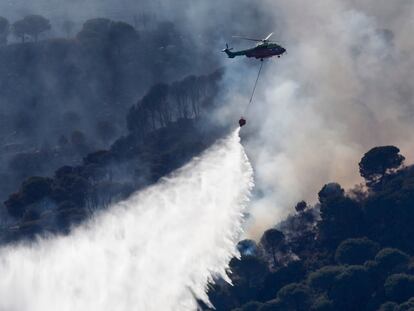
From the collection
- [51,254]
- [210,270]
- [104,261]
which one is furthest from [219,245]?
[51,254]

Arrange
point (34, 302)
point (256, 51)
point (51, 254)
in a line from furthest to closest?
point (51, 254)
point (34, 302)
point (256, 51)

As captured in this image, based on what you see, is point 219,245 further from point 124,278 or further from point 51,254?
point 51,254

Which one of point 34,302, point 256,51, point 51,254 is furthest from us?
point 51,254

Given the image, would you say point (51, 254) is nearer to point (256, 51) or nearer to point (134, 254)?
point (134, 254)

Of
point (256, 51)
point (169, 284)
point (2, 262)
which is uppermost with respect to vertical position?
point (2, 262)

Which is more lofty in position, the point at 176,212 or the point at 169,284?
the point at 176,212

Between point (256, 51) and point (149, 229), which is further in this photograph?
point (149, 229)
